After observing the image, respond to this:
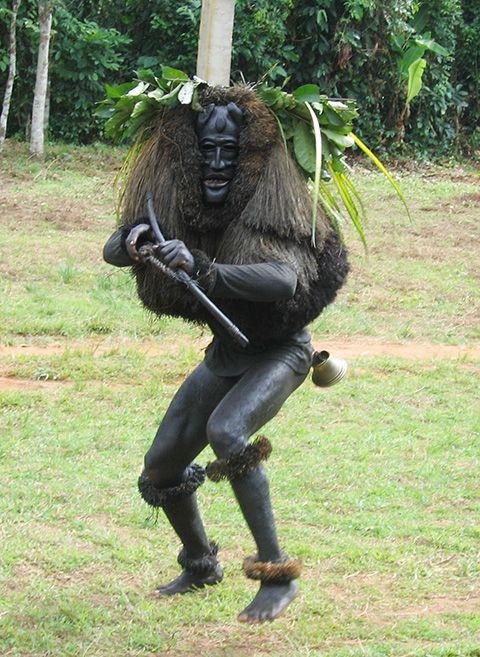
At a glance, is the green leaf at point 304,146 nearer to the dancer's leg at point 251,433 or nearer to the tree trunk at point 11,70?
the dancer's leg at point 251,433

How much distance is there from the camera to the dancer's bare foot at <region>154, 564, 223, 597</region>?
5.39 m

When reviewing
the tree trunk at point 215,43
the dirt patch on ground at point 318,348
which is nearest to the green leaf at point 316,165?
the tree trunk at point 215,43

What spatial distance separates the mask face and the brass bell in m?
0.91

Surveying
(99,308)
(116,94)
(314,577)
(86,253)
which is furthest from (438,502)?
(86,253)

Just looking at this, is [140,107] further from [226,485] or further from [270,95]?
[226,485]

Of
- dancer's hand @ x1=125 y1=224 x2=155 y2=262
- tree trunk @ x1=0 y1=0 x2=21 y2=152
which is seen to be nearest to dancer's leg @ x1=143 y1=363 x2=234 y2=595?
dancer's hand @ x1=125 y1=224 x2=155 y2=262

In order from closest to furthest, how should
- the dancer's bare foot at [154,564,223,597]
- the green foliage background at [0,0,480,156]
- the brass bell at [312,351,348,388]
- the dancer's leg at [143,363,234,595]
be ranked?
the dancer's leg at [143,363,234,595] < the brass bell at [312,351,348,388] < the dancer's bare foot at [154,564,223,597] < the green foliage background at [0,0,480,156]

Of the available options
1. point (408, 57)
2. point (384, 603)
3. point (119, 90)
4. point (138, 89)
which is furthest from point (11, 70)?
point (384, 603)

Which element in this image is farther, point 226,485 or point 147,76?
point 226,485

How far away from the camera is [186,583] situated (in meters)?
5.41

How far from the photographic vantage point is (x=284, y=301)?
475 centimetres

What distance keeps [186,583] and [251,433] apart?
1012 millimetres

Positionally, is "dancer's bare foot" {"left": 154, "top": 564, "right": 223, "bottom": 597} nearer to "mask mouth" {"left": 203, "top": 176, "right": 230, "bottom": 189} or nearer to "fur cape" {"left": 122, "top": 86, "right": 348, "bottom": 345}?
"fur cape" {"left": 122, "top": 86, "right": 348, "bottom": 345}

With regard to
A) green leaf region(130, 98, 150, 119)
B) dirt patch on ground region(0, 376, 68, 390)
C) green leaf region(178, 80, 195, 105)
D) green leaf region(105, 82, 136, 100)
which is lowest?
dirt patch on ground region(0, 376, 68, 390)
